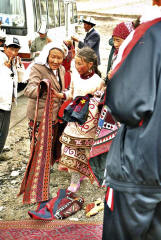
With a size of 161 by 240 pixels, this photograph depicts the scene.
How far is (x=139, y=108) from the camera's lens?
137cm

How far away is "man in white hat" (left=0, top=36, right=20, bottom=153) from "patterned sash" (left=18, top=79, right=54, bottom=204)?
1.81 feet

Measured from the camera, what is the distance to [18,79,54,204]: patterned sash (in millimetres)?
3006

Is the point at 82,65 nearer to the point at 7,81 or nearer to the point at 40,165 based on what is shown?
the point at 7,81

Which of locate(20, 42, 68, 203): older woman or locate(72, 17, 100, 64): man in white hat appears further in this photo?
locate(72, 17, 100, 64): man in white hat

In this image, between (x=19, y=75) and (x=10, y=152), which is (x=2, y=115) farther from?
(x=10, y=152)

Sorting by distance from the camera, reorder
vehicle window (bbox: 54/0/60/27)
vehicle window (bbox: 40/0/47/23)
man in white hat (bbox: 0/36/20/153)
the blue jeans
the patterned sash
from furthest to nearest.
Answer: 1. vehicle window (bbox: 54/0/60/27)
2. vehicle window (bbox: 40/0/47/23)
3. the blue jeans
4. man in white hat (bbox: 0/36/20/153)
5. the patterned sash

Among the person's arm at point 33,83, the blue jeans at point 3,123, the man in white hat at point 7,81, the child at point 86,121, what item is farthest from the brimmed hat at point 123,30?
the blue jeans at point 3,123

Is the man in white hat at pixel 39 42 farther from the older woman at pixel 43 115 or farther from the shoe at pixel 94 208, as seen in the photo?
the shoe at pixel 94 208

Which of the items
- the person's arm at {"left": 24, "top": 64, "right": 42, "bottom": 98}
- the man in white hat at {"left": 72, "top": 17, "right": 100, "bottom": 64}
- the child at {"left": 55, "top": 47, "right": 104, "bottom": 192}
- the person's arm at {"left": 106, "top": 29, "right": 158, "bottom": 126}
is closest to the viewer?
the person's arm at {"left": 106, "top": 29, "right": 158, "bottom": 126}

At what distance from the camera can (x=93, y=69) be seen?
3.22m

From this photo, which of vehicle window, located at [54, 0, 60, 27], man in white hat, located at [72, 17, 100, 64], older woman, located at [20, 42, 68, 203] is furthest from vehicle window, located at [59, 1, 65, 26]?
older woman, located at [20, 42, 68, 203]

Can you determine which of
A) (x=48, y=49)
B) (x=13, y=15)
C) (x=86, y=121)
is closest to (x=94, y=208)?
(x=86, y=121)

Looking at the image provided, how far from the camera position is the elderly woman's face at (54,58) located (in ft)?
10.7

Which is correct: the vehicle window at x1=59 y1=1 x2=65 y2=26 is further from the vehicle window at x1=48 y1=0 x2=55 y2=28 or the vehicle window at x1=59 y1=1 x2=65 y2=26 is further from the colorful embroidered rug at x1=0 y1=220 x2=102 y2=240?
the colorful embroidered rug at x1=0 y1=220 x2=102 y2=240
